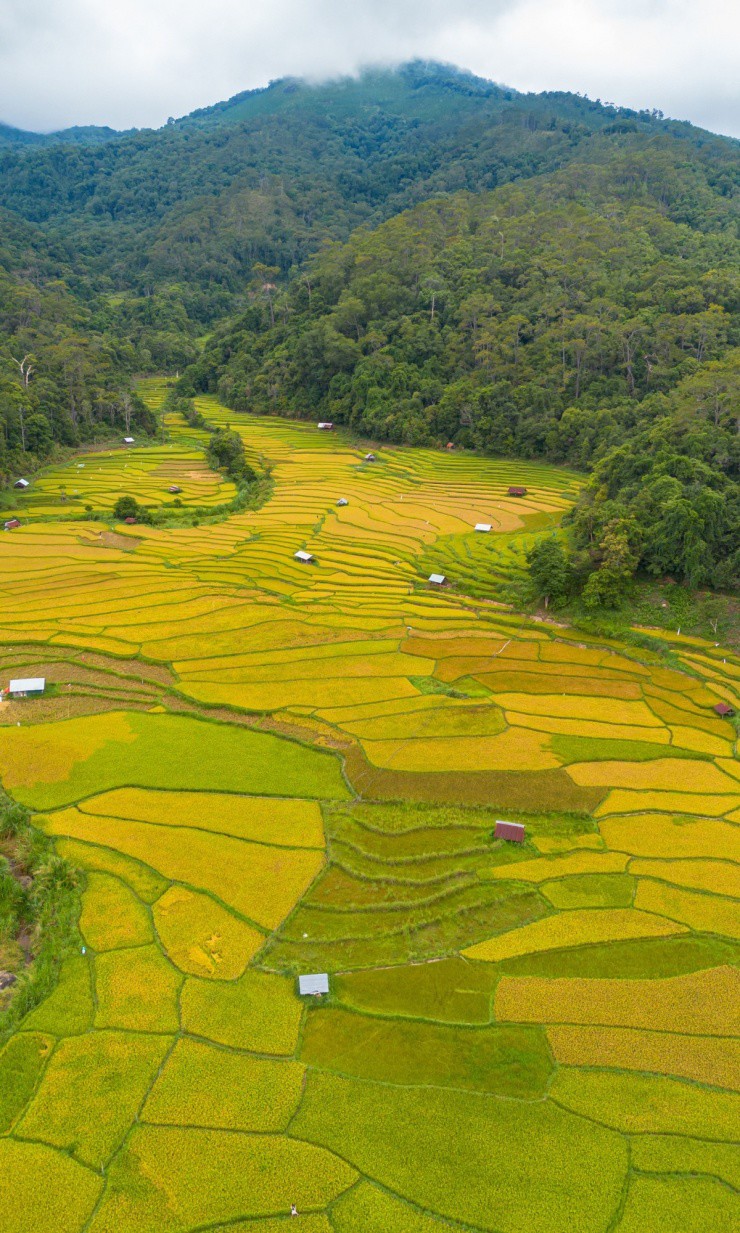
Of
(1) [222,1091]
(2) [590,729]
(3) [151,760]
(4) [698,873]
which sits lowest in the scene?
(1) [222,1091]

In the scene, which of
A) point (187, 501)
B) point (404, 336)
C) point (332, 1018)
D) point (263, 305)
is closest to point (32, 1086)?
point (332, 1018)

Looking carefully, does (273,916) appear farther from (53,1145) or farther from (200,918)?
(53,1145)

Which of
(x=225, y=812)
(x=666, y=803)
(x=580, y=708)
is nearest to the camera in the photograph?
(x=225, y=812)

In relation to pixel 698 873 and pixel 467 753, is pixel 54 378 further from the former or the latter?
pixel 698 873

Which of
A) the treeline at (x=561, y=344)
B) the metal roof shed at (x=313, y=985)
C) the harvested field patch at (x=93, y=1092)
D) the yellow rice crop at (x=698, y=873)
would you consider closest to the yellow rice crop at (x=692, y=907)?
the yellow rice crop at (x=698, y=873)

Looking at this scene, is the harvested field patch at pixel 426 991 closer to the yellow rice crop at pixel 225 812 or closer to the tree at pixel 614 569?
the yellow rice crop at pixel 225 812

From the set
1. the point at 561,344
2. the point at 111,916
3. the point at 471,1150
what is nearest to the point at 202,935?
the point at 111,916
